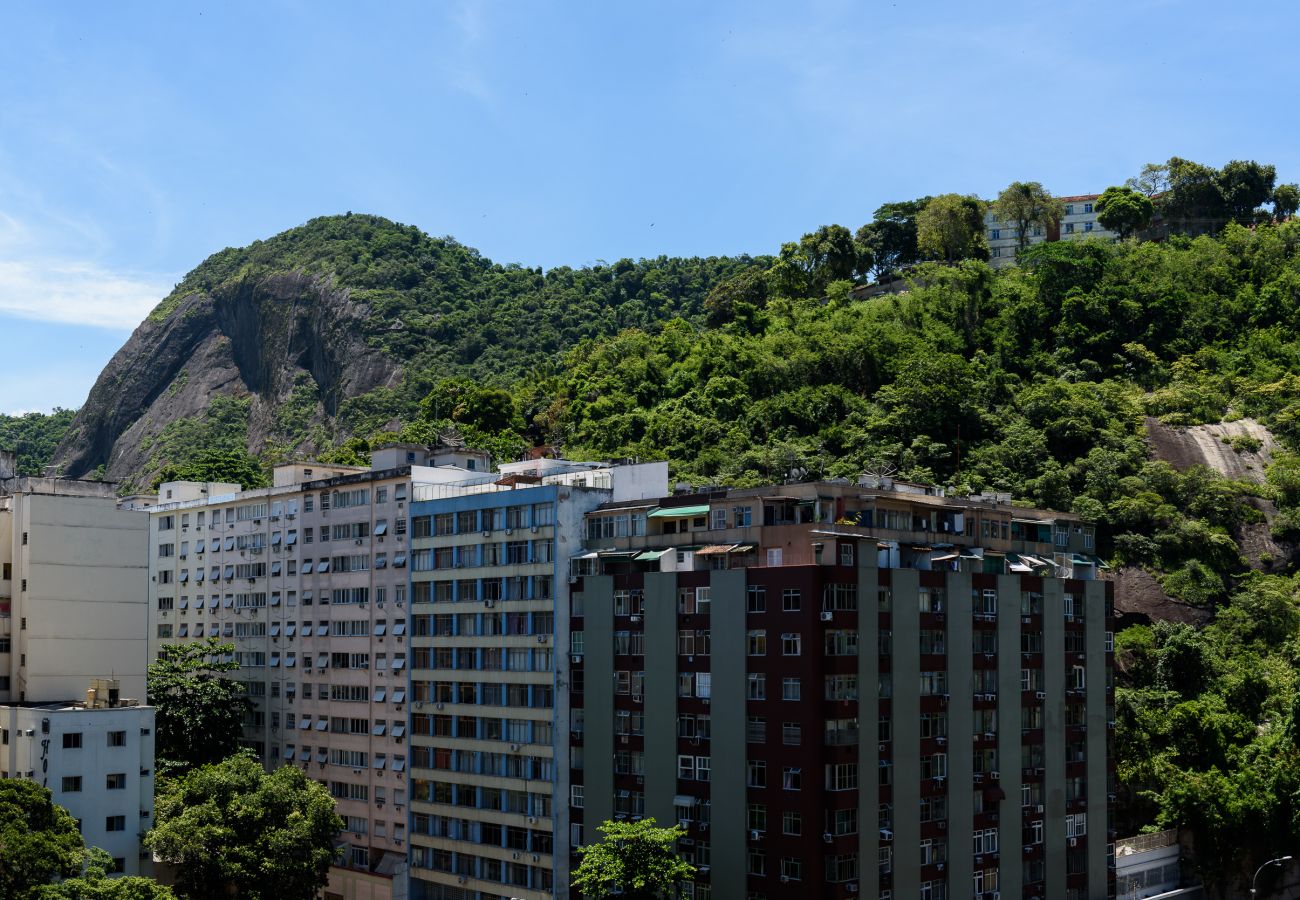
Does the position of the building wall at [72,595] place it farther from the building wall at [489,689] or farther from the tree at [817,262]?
the tree at [817,262]

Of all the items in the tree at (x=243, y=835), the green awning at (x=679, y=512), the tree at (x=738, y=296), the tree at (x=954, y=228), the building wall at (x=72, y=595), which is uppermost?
the tree at (x=954, y=228)

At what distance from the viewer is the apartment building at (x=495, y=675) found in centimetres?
6988

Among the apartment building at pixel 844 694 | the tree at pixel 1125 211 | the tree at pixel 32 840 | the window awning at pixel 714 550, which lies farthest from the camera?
the tree at pixel 1125 211

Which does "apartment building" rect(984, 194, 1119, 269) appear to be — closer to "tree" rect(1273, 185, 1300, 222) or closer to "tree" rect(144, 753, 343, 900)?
"tree" rect(1273, 185, 1300, 222)

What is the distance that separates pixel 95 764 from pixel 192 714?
651 inches

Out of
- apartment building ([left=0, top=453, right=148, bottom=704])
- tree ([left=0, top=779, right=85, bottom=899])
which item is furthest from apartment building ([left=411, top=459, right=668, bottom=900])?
tree ([left=0, top=779, right=85, bottom=899])

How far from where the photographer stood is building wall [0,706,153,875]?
6538cm

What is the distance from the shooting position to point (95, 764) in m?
66.1

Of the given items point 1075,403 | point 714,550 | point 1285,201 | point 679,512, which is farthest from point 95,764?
point 1285,201

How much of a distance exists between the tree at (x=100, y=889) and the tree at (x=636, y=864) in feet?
57.5

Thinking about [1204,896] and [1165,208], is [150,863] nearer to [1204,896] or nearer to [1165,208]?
[1204,896]

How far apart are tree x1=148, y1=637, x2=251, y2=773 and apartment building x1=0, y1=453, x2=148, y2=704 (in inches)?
296

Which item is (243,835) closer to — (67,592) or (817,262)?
(67,592)

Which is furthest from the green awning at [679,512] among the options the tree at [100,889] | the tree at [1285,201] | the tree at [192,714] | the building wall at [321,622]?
the tree at [1285,201]
